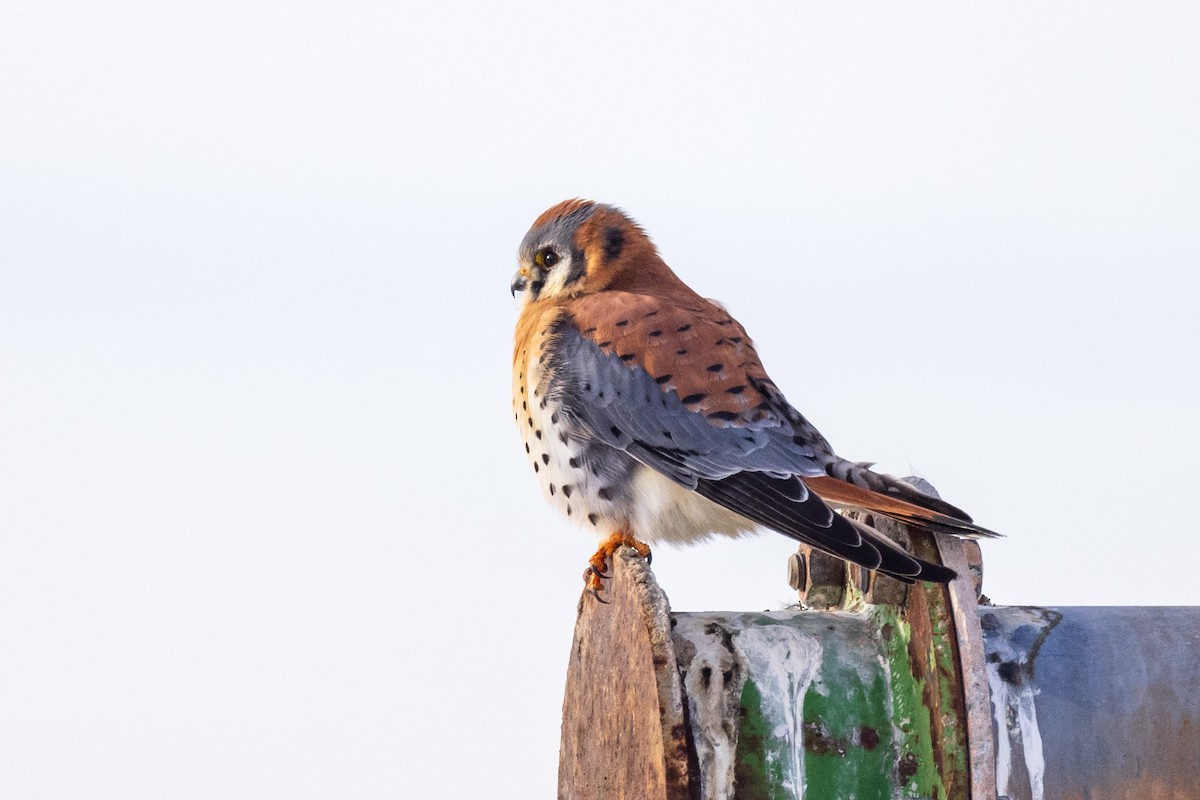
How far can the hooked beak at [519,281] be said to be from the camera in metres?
4.86

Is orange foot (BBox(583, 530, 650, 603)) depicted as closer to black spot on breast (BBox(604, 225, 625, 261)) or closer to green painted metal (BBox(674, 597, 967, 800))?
green painted metal (BBox(674, 597, 967, 800))

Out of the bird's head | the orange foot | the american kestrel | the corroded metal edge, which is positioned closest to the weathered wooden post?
the corroded metal edge

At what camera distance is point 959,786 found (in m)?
2.71

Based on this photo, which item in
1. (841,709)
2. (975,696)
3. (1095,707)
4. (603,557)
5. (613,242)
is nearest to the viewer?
(975,696)

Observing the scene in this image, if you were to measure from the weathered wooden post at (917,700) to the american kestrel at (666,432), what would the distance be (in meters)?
0.32

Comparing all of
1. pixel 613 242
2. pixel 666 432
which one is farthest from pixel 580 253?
pixel 666 432

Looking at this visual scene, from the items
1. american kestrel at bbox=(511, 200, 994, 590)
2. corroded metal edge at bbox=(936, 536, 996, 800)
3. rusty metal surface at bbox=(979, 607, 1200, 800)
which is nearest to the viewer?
corroded metal edge at bbox=(936, 536, 996, 800)

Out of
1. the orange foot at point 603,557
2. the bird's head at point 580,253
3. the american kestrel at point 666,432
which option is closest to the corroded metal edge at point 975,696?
the american kestrel at point 666,432

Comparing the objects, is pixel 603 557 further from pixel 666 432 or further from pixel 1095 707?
pixel 1095 707

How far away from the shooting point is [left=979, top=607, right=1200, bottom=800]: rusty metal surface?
2785 millimetres

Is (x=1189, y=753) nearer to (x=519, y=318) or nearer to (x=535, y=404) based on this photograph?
(x=535, y=404)

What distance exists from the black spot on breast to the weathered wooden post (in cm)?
183

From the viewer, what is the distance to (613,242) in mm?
4754

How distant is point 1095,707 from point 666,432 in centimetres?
136
